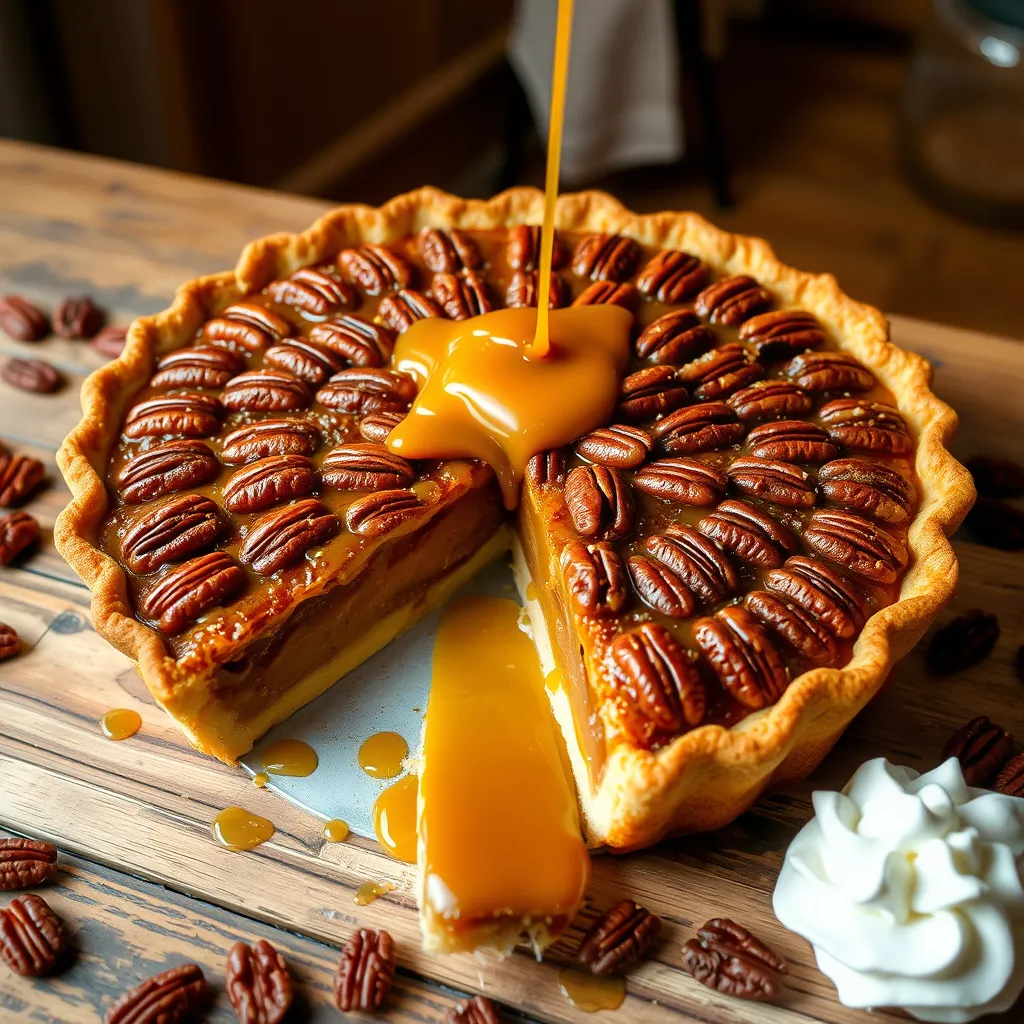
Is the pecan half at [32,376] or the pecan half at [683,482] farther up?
the pecan half at [683,482]

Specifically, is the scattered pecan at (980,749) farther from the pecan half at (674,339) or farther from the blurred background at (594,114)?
the blurred background at (594,114)

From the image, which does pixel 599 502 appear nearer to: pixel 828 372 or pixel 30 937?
pixel 828 372

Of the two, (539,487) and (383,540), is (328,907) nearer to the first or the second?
(383,540)

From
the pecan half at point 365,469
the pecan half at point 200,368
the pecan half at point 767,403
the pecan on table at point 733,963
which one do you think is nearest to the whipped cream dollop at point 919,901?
the pecan on table at point 733,963

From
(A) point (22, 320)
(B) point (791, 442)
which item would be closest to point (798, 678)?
(B) point (791, 442)

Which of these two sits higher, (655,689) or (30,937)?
(655,689)

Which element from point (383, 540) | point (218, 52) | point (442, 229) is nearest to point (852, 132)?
point (218, 52)
